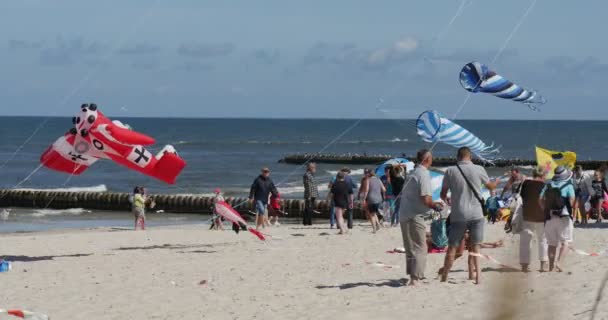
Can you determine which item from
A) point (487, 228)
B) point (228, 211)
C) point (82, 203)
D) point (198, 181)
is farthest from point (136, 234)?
point (198, 181)

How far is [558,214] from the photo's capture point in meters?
10.7

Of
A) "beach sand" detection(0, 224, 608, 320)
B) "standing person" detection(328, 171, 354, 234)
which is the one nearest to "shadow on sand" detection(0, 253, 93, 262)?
"beach sand" detection(0, 224, 608, 320)

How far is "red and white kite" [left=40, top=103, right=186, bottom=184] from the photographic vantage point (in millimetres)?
14594

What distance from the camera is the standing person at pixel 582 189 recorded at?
17922mm

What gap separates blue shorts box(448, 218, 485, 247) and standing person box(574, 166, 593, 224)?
27.8ft

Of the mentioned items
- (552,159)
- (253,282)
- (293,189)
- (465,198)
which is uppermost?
(293,189)

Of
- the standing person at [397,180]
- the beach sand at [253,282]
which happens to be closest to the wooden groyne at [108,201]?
the standing person at [397,180]

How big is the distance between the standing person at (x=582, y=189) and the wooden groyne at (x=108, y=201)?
14190mm

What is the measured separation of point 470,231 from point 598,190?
32.9 feet

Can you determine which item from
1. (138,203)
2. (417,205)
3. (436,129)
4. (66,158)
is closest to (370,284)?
(417,205)

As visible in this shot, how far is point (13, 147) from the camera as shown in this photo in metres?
108

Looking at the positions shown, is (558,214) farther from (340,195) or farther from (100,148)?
(340,195)

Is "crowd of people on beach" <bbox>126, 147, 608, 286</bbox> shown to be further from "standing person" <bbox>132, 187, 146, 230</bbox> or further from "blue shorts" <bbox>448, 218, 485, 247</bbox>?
"standing person" <bbox>132, 187, 146, 230</bbox>

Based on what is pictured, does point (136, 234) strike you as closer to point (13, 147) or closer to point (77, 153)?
point (77, 153)
